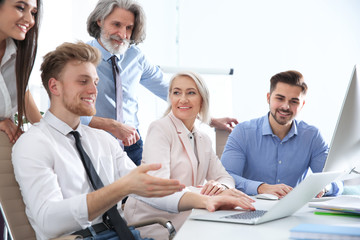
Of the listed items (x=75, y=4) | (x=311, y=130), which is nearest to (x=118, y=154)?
(x=311, y=130)

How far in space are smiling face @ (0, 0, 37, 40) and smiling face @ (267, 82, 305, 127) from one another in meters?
1.60

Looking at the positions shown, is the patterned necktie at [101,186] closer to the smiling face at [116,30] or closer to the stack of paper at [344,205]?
the stack of paper at [344,205]

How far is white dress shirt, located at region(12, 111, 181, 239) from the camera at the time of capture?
135 centimetres

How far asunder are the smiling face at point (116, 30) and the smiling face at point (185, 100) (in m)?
0.49

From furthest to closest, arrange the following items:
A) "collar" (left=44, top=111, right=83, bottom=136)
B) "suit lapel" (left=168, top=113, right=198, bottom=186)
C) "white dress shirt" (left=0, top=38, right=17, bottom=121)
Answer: "suit lapel" (left=168, top=113, right=198, bottom=186) < "white dress shirt" (left=0, top=38, right=17, bottom=121) < "collar" (left=44, top=111, right=83, bottom=136)

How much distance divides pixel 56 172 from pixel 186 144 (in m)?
0.85

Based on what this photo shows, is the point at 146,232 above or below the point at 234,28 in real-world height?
below

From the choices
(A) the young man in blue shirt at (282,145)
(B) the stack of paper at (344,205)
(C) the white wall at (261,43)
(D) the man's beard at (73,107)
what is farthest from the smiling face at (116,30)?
(C) the white wall at (261,43)

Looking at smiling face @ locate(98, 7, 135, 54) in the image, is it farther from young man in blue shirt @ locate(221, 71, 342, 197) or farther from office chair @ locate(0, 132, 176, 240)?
office chair @ locate(0, 132, 176, 240)

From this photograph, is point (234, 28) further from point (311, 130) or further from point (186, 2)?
point (311, 130)

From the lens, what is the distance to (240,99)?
539 centimetres

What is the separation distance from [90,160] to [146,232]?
17.5 inches

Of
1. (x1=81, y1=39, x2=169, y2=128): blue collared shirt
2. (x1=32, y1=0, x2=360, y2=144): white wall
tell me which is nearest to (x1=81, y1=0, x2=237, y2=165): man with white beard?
(x1=81, y1=39, x2=169, y2=128): blue collared shirt

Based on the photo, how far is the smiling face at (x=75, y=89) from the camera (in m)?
1.67
